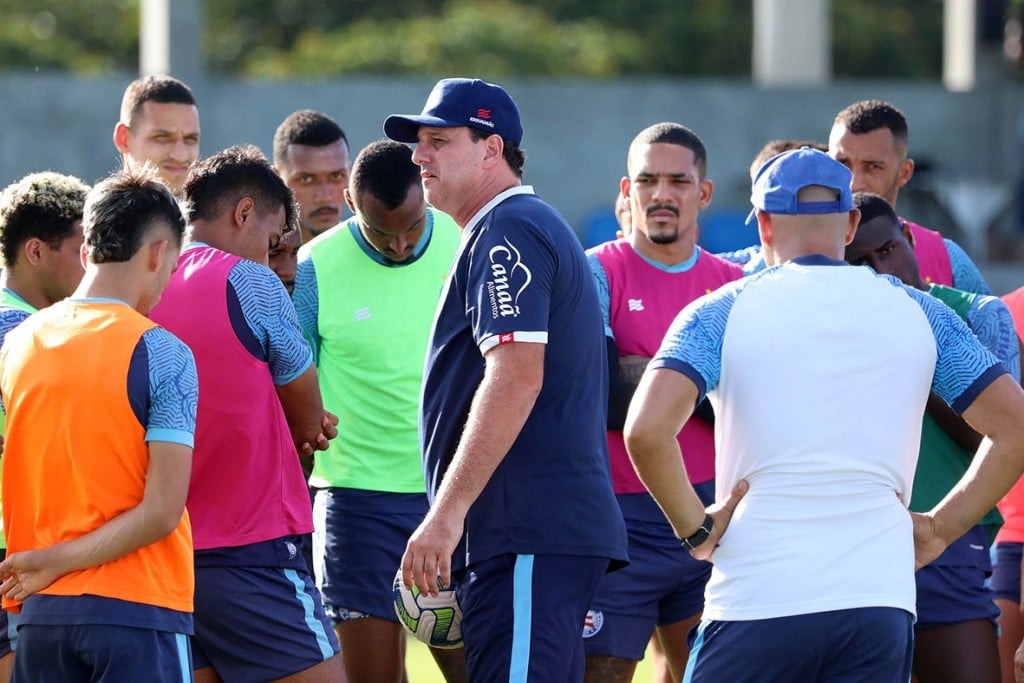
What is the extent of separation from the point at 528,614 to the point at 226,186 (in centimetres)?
161

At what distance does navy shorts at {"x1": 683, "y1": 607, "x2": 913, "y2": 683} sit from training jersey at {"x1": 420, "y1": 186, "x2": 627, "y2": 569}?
0.46 metres

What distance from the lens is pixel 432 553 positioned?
3879 mm

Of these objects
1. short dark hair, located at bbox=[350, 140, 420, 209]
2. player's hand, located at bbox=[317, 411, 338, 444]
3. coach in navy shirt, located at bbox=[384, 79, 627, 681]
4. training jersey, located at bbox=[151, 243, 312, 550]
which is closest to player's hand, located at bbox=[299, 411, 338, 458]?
player's hand, located at bbox=[317, 411, 338, 444]

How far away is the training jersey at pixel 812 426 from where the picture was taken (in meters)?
3.75

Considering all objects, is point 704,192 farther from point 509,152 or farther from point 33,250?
point 33,250

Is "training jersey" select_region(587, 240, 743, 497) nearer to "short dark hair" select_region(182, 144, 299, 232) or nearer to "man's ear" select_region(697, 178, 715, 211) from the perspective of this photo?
"man's ear" select_region(697, 178, 715, 211)

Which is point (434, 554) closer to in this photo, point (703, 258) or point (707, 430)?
point (707, 430)

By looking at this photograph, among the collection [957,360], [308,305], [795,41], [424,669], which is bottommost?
[424,669]

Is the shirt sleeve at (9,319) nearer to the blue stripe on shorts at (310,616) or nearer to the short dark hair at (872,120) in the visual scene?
the blue stripe on shorts at (310,616)

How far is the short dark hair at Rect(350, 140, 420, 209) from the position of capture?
572cm

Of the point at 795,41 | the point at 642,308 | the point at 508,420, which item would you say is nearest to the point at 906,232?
the point at 642,308

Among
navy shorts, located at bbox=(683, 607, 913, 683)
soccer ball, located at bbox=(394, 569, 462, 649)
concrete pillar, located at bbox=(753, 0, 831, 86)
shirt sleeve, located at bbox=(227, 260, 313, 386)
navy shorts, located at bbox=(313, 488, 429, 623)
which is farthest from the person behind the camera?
concrete pillar, located at bbox=(753, 0, 831, 86)

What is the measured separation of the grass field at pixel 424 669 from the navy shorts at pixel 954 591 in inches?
103

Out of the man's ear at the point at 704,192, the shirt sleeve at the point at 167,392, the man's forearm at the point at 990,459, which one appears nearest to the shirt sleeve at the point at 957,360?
the man's forearm at the point at 990,459
